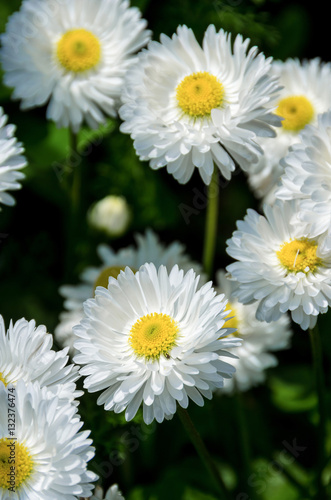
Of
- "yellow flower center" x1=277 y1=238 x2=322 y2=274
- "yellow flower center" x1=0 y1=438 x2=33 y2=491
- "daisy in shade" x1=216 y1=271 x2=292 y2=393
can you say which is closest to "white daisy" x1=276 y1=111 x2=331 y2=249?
"yellow flower center" x1=277 y1=238 x2=322 y2=274

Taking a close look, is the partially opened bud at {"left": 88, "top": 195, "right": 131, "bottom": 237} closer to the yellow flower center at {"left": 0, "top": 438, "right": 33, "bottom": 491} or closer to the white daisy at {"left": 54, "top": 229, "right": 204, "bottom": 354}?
the white daisy at {"left": 54, "top": 229, "right": 204, "bottom": 354}

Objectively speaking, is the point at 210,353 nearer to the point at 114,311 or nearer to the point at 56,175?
the point at 114,311

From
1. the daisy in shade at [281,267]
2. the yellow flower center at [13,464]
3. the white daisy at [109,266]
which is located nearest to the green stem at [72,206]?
the white daisy at [109,266]

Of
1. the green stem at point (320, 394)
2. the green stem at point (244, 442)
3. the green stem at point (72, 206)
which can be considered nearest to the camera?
the green stem at point (320, 394)

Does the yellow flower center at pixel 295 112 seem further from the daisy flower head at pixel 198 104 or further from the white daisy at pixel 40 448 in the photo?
the white daisy at pixel 40 448

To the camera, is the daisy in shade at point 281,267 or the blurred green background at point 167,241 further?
the blurred green background at point 167,241

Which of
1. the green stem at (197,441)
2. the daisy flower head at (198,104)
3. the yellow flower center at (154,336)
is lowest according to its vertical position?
the green stem at (197,441)

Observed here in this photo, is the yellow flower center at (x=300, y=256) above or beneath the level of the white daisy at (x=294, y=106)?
beneath
